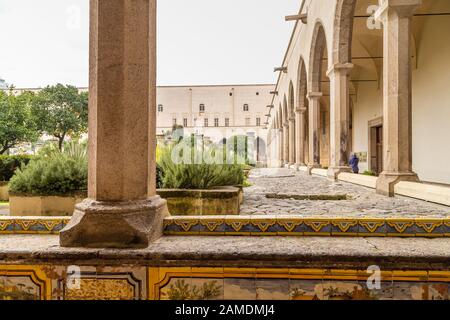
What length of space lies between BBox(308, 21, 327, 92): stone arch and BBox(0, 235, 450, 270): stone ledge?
1118 centimetres

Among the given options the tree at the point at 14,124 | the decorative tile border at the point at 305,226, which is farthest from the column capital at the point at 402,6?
the tree at the point at 14,124

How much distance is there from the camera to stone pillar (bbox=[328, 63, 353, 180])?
30.0ft

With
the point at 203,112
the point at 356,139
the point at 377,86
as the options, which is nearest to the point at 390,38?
the point at 377,86

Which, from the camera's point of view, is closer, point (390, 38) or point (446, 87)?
point (390, 38)

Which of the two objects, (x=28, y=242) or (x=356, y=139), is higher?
(x=356, y=139)

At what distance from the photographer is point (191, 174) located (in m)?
4.48

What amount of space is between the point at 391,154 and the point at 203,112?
50339 mm

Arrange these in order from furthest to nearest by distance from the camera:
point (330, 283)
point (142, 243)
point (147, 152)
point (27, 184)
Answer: point (27, 184) → point (147, 152) → point (142, 243) → point (330, 283)

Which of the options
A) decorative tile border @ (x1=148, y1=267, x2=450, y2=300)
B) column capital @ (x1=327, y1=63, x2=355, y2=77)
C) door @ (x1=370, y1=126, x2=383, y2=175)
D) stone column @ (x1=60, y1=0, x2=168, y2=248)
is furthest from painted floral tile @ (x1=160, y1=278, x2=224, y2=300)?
door @ (x1=370, y1=126, x2=383, y2=175)

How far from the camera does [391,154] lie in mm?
5953

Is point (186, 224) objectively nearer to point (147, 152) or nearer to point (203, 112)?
point (147, 152)

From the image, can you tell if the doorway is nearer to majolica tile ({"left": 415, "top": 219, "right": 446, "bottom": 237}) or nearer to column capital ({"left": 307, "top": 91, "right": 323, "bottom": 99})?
column capital ({"left": 307, "top": 91, "right": 323, "bottom": 99})

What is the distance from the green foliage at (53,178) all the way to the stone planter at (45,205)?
0.08 metres

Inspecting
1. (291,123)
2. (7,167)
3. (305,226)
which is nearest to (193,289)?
(305,226)
